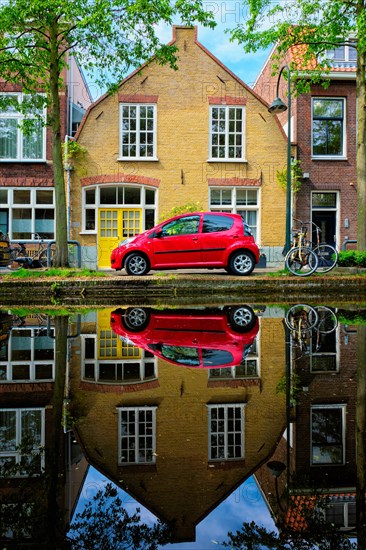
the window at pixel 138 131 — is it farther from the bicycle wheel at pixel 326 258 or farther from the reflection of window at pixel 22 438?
the reflection of window at pixel 22 438

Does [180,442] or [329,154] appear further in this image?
[329,154]

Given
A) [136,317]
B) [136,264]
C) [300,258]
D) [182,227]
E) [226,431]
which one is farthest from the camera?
[182,227]

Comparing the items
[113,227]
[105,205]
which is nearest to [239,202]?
[113,227]

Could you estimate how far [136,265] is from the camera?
14.2 metres

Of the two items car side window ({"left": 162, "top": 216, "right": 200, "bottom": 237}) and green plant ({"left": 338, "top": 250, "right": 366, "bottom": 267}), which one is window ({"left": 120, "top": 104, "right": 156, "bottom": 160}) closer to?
car side window ({"left": 162, "top": 216, "right": 200, "bottom": 237})

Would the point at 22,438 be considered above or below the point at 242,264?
below

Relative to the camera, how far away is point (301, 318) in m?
8.25

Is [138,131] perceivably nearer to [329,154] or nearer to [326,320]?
[329,154]

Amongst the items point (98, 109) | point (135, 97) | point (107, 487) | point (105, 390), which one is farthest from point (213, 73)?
point (107, 487)

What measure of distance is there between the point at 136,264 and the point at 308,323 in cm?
747

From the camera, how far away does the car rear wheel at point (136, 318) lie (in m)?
7.10

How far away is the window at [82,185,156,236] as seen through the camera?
21266mm

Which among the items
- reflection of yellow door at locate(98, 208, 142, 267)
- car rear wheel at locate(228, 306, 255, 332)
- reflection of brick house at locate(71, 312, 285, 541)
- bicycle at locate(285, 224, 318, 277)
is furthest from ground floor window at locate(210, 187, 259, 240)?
reflection of brick house at locate(71, 312, 285, 541)

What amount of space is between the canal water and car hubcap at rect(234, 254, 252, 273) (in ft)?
28.1
